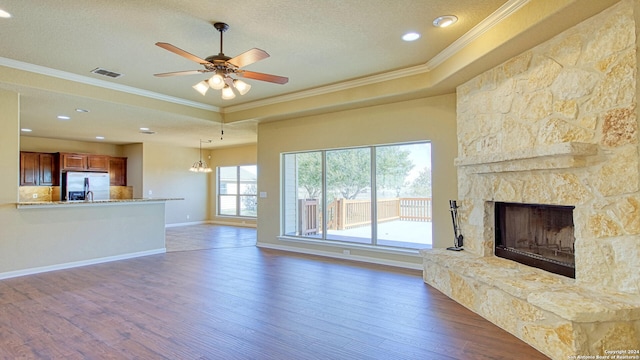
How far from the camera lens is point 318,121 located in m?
6.36

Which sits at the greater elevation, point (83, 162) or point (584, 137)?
point (83, 162)

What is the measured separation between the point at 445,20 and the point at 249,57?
199 centimetres

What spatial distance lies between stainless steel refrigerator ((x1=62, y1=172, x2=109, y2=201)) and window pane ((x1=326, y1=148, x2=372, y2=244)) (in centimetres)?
714

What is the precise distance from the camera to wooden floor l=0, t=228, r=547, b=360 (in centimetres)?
267

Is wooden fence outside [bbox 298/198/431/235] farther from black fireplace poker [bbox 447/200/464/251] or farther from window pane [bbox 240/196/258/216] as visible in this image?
window pane [bbox 240/196/258/216]

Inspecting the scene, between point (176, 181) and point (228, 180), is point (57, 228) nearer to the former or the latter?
point (176, 181)

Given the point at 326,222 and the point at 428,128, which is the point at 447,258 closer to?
the point at 428,128

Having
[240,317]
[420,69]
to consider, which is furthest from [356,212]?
[240,317]

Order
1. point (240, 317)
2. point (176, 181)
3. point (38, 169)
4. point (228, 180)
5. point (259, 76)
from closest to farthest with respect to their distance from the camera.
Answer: point (240, 317)
point (259, 76)
point (38, 169)
point (176, 181)
point (228, 180)

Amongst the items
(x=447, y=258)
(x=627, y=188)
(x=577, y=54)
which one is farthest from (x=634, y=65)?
(x=447, y=258)

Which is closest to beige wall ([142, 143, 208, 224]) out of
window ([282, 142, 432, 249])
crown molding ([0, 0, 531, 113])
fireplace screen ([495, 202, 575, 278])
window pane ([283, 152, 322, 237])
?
crown molding ([0, 0, 531, 113])

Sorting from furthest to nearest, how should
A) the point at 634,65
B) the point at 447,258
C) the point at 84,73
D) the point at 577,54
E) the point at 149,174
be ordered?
the point at 149,174 < the point at 84,73 < the point at 447,258 < the point at 577,54 < the point at 634,65

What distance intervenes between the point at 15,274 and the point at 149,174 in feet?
18.6

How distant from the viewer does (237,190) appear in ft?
37.3
